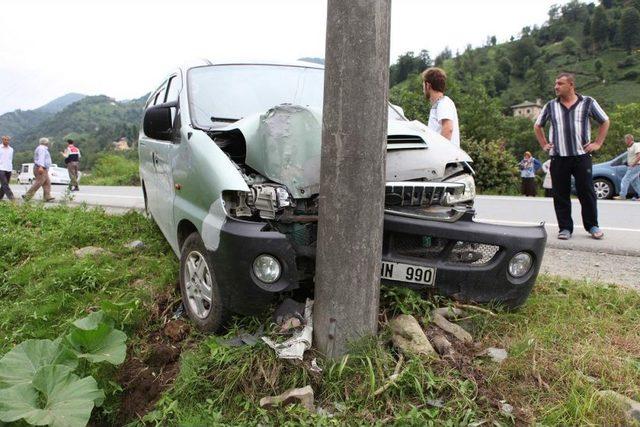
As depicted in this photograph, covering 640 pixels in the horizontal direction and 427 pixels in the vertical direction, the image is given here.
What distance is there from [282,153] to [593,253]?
13.0 ft

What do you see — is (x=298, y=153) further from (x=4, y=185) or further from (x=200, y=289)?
(x=4, y=185)

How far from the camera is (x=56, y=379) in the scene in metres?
2.36

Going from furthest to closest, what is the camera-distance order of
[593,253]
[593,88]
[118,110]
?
1. [118,110]
2. [593,88]
3. [593,253]

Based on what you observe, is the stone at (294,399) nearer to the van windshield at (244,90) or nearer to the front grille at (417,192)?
the front grille at (417,192)

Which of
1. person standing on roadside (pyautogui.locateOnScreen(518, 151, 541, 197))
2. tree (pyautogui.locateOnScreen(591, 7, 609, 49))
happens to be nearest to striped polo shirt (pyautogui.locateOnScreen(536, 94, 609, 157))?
person standing on roadside (pyautogui.locateOnScreen(518, 151, 541, 197))

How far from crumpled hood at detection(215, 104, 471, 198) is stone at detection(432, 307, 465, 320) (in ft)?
2.71

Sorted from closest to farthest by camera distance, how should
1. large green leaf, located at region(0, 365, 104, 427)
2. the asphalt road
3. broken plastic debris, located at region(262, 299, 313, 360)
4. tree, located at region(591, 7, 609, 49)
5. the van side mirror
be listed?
1. large green leaf, located at region(0, 365, 104, 427)
2. broken plastic debris, located at region(262, 299, 313, 360)
3. the van side mirror
4. the asphalt road
5. tree, located at region(591, 7, 609, 49)

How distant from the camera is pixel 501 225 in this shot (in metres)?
3.10

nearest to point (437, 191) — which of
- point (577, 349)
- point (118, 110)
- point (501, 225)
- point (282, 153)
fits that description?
point (501, 225)

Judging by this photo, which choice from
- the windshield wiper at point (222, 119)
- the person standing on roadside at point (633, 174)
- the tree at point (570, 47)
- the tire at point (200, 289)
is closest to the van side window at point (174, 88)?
the windshield wiper at point (222, 119)

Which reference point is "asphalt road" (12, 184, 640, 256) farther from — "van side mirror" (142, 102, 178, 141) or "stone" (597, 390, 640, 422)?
"van side mirror" (142, 102, 178, 141)

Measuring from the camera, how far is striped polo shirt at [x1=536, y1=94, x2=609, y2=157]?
5461 millimetres

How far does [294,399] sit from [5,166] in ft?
40.6

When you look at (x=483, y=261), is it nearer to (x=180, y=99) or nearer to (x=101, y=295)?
(x=180, y=99)
